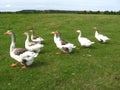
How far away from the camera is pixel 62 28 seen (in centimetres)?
3002

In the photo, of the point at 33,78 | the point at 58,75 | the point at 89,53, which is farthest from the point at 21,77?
the point at 89,53

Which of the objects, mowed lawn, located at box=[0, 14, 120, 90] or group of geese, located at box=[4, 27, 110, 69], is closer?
mowed lawn, located at box=[0, 14, 120, 90]

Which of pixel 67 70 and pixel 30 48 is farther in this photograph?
pixel 30 48

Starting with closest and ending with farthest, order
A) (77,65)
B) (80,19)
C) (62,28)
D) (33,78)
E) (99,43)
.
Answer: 1. (33,78)
2. (77,65)
3. (99,43)
4. (62,28)
5. (80,19)

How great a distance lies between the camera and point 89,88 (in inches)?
447

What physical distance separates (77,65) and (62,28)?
16.2 m

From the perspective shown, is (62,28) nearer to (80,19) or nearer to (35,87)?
(80,19)

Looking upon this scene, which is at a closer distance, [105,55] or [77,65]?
[77,65]

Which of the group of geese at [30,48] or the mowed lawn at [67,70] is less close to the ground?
the group of geese at [30,48]

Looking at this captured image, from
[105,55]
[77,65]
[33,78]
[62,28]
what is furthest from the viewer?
[62,28]

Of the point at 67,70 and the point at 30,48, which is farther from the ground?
the point at 30,48

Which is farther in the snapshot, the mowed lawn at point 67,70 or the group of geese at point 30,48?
the group of geese at point 30,48

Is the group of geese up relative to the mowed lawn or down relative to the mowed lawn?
up

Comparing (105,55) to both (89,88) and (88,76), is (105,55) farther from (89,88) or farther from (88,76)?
(89,88)
